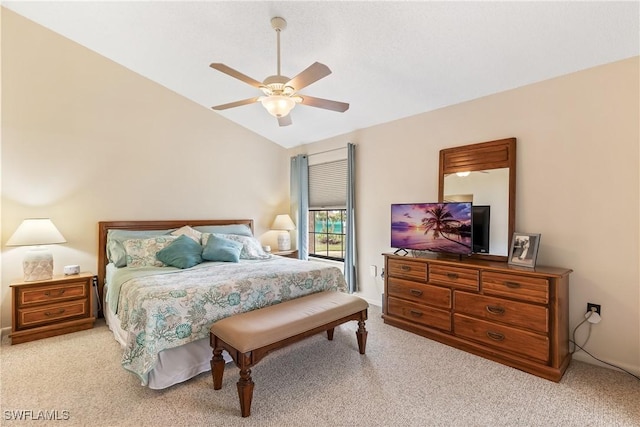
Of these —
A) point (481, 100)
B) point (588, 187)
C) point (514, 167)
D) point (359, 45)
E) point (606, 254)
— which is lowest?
point (606, 254)

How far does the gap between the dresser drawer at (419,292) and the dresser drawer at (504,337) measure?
0.18 meters

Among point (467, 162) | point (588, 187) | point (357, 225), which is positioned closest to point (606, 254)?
point (588, 187)

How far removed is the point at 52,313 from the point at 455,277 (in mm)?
4126

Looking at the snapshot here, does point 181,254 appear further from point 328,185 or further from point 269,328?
point 328,185

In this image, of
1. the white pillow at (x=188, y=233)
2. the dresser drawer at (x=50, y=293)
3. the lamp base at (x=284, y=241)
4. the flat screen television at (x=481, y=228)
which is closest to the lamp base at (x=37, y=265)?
the dresser drawer at (x=50, y=293)

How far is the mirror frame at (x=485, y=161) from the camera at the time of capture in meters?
2.95

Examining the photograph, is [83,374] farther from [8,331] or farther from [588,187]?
[588,187]

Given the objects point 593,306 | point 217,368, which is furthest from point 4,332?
point 593,306

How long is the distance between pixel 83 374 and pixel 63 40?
11.8 feet

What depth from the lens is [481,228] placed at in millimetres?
3123

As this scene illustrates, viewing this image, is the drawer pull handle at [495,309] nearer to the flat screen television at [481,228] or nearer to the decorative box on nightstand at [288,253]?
the flat screen television at [481,228]

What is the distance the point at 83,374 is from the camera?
2428mm

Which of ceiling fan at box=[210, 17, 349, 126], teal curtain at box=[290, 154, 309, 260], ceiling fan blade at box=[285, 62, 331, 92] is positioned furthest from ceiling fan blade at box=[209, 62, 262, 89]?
teal curtain at box=[290, 154, 309, 260]

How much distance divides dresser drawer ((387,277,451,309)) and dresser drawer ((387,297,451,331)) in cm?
6
